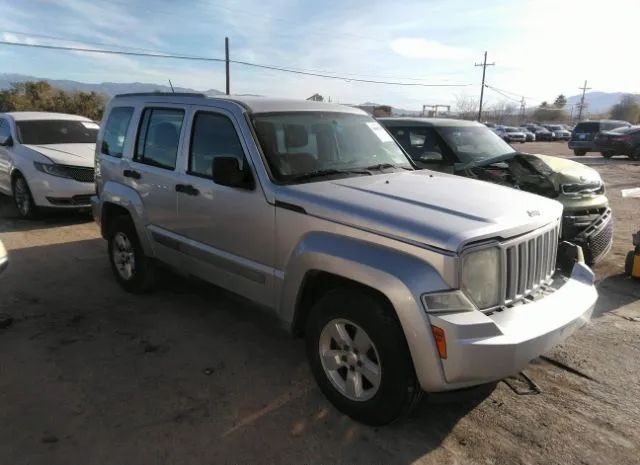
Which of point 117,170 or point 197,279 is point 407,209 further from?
point 117,170

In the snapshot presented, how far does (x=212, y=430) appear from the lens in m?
2.93

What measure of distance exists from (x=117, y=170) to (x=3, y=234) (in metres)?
3.76

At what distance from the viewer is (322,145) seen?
12.8ft

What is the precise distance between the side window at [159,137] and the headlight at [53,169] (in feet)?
13.6

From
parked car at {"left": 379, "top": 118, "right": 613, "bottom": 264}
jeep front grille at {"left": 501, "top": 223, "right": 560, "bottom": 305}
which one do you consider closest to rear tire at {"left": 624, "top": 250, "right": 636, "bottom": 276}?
parked car at {"left": 379, "top": 118, "right": 613, "bottom": 264}

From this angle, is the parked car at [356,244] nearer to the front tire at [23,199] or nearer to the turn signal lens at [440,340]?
the turn signal lens at [440,340]

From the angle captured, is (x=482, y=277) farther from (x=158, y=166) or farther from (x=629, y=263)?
(x=629, y=263)

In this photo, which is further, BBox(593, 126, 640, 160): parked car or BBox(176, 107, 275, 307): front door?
BBox(593, 126, 640, 160): parked car

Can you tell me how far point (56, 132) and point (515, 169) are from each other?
813 centimetres

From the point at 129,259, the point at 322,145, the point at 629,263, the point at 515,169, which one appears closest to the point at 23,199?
the point at 129,259

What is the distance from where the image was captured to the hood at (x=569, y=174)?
6070mm

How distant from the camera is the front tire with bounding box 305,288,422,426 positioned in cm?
269

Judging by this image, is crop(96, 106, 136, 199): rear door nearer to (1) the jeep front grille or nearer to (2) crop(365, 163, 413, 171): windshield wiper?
(2) crop(365, 163, 413, 171): windshield wiper

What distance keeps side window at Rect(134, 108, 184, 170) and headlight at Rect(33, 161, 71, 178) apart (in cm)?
415
